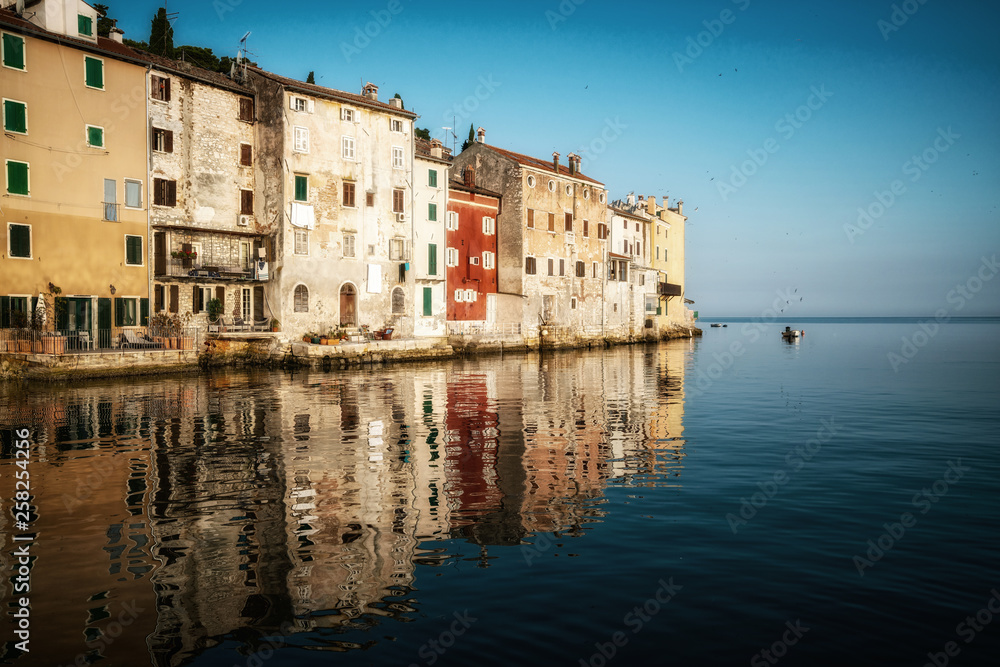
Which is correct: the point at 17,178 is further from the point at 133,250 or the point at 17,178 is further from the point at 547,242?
the point at 547,242

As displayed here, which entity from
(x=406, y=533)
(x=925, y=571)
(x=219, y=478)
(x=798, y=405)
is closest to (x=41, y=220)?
(x=219, y=478)

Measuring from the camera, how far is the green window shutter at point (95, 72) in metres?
31.8

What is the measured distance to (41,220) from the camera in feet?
98.7

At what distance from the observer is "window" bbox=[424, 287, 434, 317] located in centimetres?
4588

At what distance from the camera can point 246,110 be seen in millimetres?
38812

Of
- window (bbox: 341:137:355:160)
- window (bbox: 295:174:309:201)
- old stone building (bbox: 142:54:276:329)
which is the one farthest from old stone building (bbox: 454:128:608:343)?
old stone building (bbox: 142:54:276:329)

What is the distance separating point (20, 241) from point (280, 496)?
1027 inches

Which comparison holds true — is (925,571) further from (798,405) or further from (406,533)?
(798,405)

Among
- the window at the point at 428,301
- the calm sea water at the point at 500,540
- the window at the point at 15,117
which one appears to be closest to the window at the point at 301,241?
the window at the point at 428,301

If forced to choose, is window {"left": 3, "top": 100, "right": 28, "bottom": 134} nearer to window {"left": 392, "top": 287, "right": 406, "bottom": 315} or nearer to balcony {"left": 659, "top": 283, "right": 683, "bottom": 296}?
window {"left": 392, "top": 287, "right": 406, "bottom": 315}

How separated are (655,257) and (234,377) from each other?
5528cm

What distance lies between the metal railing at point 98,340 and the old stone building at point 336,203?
6232mm

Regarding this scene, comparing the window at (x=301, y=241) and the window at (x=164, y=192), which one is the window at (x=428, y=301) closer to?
the window at (x=301, y=241)

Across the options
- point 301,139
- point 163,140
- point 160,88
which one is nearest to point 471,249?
point 301,139
